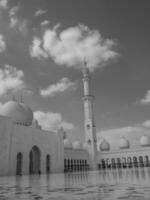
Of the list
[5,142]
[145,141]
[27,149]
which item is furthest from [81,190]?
[145,141]

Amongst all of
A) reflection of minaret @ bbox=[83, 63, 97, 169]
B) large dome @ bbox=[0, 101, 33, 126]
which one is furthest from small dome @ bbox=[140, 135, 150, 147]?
large dome @ bbox=[0, 101, 33, 126]

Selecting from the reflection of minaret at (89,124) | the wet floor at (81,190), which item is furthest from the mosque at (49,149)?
the wet floor at (81,190)

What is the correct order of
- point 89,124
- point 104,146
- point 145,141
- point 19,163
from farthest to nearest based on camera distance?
1. point 104,146
2. point 145,141
3. point 89,124
4. point 19,163

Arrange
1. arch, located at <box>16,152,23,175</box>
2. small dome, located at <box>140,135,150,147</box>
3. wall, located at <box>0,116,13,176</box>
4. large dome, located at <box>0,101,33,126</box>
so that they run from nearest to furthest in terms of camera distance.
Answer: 1. wall, located at <box>0,116,13,176</box>
2. arch, located at <box>16,152,23,175</box>
3. large dome, located at <box>0,101,33,126</box>
4. small dome, located at <box>140,135,150,147</box>

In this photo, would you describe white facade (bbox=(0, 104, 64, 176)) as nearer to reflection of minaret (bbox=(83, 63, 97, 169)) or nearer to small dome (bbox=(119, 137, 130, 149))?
reflection of minaret (bbox=(83, 63, 97, 169))

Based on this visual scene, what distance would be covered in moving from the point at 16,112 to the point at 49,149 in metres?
5.93

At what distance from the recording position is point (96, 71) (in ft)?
69.9

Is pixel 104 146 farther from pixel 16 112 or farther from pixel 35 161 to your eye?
pixel 16 112

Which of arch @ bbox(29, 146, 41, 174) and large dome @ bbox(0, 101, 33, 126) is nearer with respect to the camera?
arch @ bbox(29, 146, 41, 174)

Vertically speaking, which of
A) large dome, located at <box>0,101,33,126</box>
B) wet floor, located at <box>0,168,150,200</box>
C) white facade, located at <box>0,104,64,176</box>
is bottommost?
wet floor, located at <box>0,168,150,200</box>

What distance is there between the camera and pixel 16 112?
79.4ft

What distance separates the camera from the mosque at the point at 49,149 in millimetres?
18156

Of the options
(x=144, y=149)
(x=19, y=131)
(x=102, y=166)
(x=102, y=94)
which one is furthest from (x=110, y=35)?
(x=102, y=166)

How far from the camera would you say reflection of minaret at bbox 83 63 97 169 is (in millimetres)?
35531
